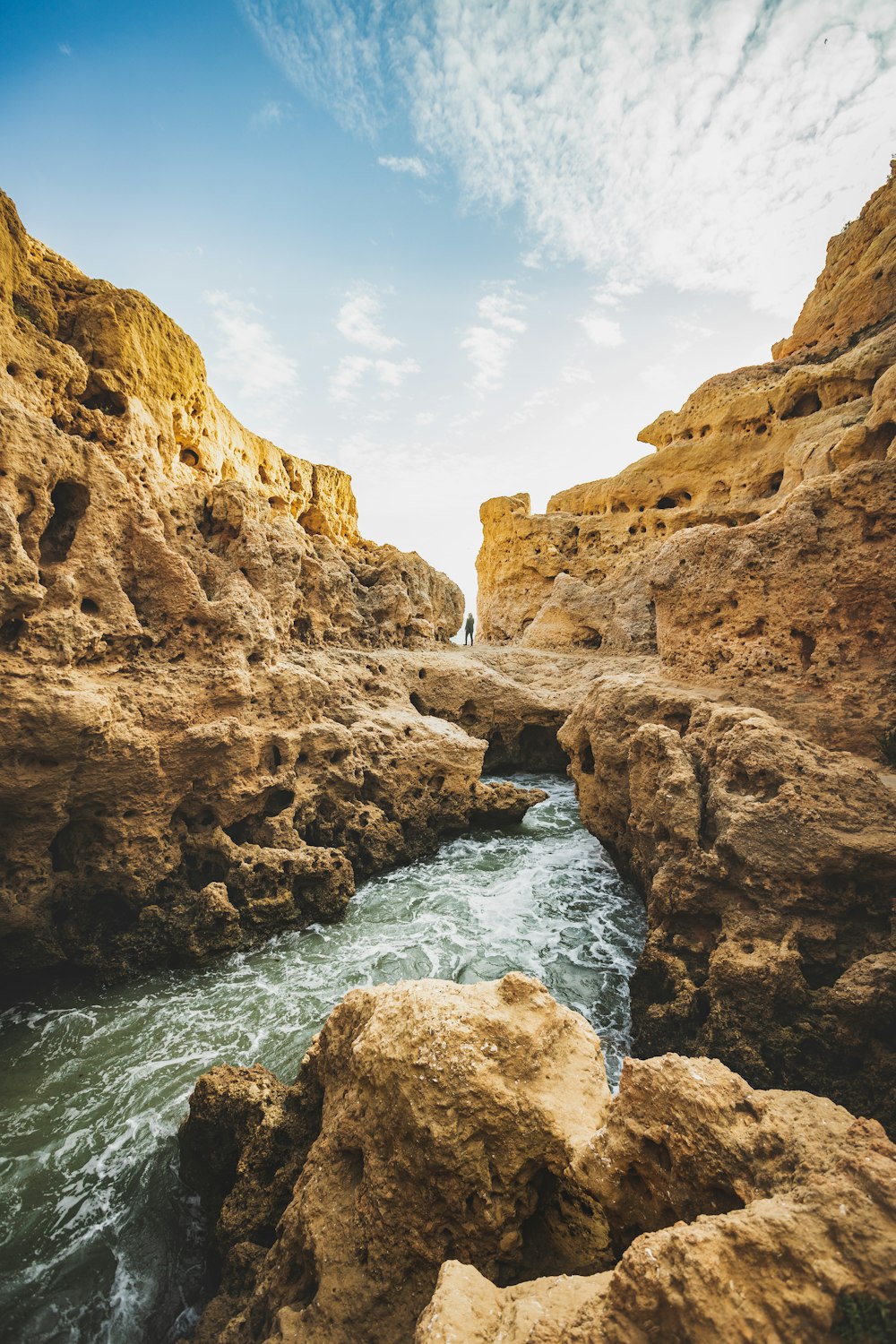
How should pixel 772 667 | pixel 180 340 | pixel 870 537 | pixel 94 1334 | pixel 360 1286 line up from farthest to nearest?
pixel 180 340
pixel 772 667
pixel 870 537
pixel 94 1334
pixel 360 1286

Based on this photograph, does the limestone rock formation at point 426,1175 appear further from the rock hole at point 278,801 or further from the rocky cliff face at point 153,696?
the rock hole at point 278,801

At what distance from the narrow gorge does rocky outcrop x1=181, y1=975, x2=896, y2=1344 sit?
17 millimetres

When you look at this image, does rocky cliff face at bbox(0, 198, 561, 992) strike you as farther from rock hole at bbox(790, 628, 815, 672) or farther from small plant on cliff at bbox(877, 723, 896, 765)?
small plant on cliff at bbox(877, 723, 896, 765)

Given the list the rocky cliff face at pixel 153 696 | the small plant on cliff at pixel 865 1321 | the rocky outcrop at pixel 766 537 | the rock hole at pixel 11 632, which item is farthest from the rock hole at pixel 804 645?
the rock hole at pixel 11 632

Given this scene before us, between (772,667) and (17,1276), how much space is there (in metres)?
10.4

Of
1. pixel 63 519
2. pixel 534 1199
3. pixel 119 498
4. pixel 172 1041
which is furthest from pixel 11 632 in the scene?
pixel 534 1199

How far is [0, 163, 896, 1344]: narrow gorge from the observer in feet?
8.84

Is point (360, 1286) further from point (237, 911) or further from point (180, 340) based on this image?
point (180, 340)

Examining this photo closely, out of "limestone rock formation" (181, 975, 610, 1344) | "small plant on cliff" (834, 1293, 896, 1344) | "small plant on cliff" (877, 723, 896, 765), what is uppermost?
"small plant on cliff" (877, 723, 896, 765)

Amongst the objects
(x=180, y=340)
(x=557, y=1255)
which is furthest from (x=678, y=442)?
(x=557, y=1255)

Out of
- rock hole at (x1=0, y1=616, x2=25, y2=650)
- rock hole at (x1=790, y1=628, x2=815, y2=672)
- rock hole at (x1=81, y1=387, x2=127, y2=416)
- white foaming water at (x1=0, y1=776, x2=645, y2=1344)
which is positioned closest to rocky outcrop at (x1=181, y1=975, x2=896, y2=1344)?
white foaming water at (x1=0, y1=776, x2=645, y2=1344)

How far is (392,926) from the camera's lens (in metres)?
8.36

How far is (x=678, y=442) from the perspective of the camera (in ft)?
71.5

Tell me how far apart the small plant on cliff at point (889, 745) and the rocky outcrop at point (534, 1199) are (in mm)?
5298
